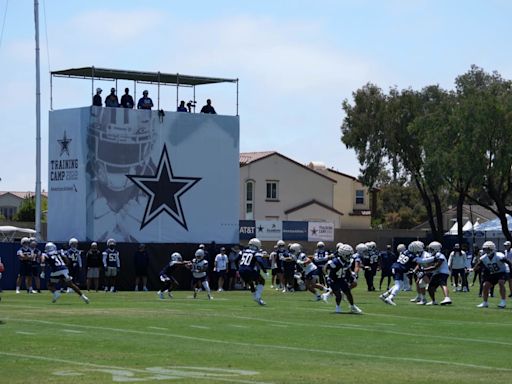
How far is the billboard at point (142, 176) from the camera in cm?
4606

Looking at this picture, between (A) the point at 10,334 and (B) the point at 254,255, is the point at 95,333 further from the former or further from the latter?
(B) the point at 254,255

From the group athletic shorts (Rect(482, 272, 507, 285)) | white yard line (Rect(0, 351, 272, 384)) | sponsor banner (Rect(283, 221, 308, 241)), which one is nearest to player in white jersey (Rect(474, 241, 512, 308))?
athletic shorts (Rect(482, 272, 507, 285))

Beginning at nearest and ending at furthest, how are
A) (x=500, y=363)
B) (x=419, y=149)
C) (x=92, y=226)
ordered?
(x=500, y=363)
(x=92, y=226)
(x=419, y=149)

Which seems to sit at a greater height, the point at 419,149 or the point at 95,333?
the point at 419,149

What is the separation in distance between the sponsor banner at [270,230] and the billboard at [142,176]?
29.3m

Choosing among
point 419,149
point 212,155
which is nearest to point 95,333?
point 212,155

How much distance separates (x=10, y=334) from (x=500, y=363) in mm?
9059

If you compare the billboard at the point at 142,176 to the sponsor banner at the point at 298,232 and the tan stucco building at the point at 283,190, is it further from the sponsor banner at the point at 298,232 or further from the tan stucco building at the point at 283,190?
the tan stucco building at the point at 283,190

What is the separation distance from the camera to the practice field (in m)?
16.5

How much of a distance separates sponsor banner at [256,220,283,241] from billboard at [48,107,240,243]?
96.2ft

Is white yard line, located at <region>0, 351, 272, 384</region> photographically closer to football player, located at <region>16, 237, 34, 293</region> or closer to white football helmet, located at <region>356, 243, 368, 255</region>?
football player, located at <region>16, 237, 34, 293</region>

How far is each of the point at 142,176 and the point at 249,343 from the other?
26491 millimetres

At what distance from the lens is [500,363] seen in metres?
18.4

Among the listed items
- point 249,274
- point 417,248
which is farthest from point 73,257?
point 417,248
